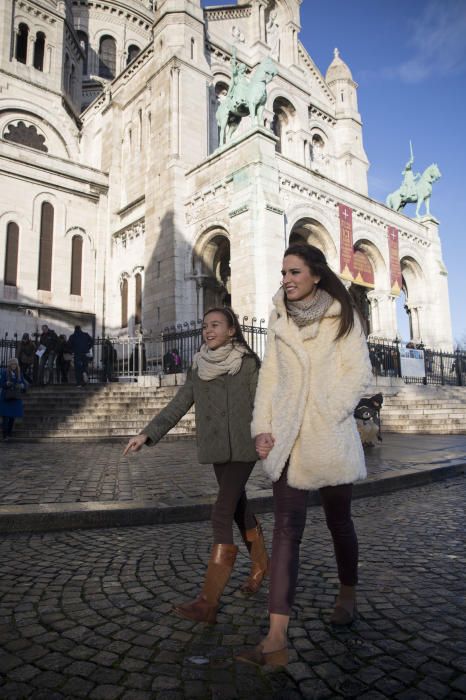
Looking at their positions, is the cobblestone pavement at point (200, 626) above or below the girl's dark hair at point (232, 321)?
below

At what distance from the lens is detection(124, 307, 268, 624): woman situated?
96.0 inches

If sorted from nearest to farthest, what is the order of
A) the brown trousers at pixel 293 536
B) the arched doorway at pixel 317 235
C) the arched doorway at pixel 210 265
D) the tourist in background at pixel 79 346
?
the brown trousers at pixel 293 536 < the tourist in background at pixel 79 346 < the arched doorway at pixel 317 235 < the arched doorway at pixel 210 265

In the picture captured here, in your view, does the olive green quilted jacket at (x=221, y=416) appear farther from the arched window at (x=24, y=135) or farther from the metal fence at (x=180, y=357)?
the arched window at (x=24, y=135)

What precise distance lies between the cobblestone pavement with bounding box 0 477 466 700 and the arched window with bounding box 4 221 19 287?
788 inches

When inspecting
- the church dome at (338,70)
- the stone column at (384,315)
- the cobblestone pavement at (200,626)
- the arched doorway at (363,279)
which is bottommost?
the cobblestone pavement at (200,626)

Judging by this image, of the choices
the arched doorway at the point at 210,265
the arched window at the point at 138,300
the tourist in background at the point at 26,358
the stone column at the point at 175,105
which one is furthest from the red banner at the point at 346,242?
the tourist in background at the point at 26,358

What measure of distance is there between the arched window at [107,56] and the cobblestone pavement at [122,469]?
33.7 m

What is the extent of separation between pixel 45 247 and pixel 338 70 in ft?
70.2

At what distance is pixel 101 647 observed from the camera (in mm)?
1990

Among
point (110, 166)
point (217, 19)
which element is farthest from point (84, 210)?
point (217, 19)

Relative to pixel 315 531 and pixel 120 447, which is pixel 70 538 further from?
pixel 120 447

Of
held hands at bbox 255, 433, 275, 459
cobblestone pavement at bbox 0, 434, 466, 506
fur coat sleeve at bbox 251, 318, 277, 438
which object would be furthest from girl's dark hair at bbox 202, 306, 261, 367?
cobblestone pavement at bbox 0, 434, 466, 506

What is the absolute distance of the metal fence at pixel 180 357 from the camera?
14375 mm

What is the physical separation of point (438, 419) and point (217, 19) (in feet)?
75.8
